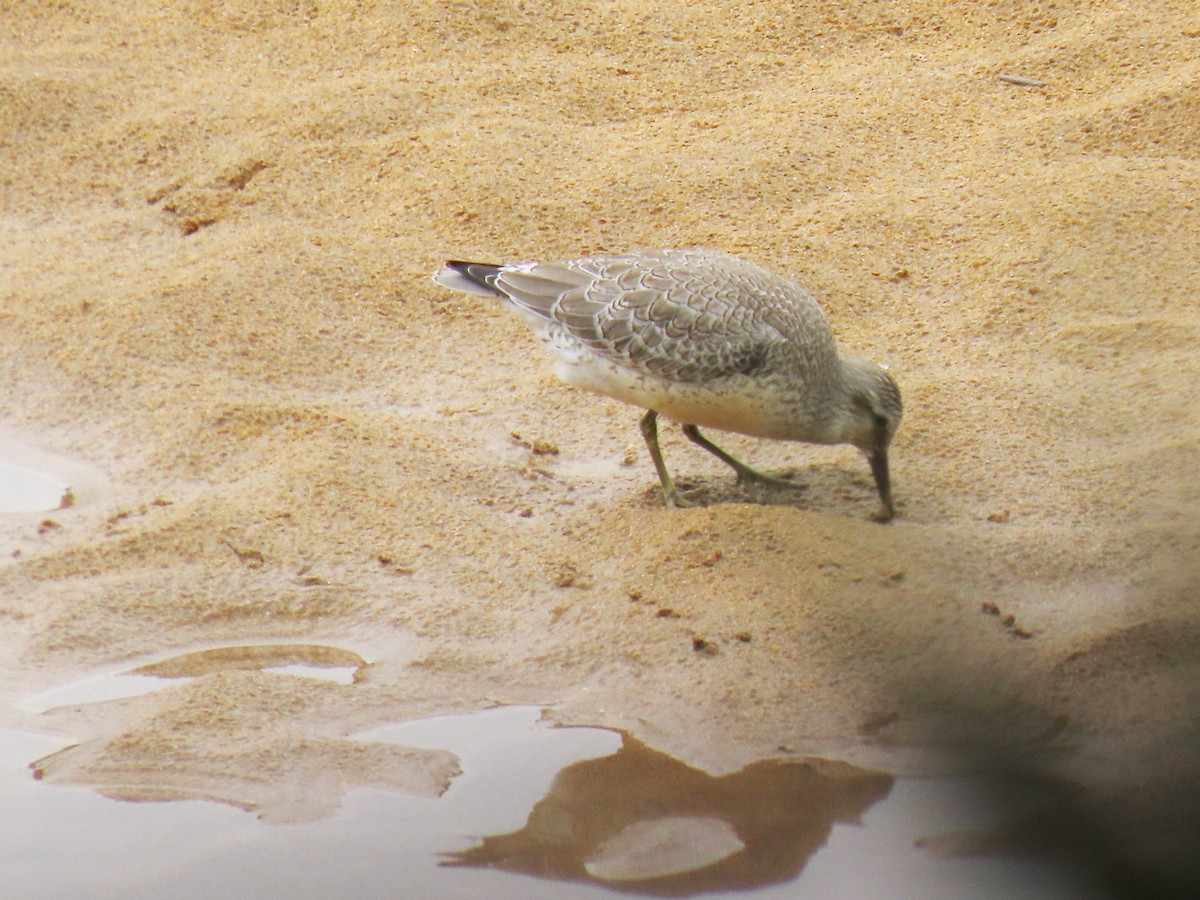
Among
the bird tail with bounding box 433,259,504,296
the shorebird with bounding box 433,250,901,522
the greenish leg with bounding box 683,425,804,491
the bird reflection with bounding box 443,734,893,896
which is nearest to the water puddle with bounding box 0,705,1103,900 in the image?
the bird reflection with bounding box 443,734,893,896

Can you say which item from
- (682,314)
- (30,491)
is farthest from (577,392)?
(30,491)

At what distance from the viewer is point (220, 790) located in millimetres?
3191

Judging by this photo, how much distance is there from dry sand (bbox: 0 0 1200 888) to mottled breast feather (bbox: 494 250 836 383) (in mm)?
475

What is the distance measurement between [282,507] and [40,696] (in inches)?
41.3

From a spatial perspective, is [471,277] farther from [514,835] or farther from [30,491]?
[514,835]

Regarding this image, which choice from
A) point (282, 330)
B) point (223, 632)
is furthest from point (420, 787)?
point (282, 330)

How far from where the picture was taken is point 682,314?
4430mm

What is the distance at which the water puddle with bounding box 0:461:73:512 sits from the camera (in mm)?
4520

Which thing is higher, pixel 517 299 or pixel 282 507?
pixel 517 299

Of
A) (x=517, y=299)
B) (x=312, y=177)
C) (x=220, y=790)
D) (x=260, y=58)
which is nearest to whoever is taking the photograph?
(x=220, y=790)

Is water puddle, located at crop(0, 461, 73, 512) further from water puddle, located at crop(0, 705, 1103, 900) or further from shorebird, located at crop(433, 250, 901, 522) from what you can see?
shorebird, located at crop(433, 250, 901, 522)

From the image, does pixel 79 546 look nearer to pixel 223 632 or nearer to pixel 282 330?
pixel 223 632

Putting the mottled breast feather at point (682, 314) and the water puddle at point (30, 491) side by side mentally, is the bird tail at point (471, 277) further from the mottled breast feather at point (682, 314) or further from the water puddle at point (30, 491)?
the water puddle at point (30, 491)

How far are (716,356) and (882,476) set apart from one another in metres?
0.64
